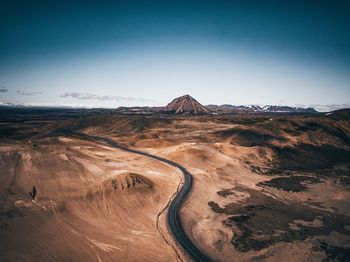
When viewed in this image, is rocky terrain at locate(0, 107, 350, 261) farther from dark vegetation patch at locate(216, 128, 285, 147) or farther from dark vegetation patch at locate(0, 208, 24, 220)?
dark vegetation patch at locate(216, 128, 285, 147)

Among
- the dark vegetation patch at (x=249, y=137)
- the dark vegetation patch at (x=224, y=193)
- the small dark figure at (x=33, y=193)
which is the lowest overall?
the dark vegetation patch at (x=224, y=193)

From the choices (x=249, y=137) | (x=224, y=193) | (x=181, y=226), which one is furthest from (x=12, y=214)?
(x=249, y=137)

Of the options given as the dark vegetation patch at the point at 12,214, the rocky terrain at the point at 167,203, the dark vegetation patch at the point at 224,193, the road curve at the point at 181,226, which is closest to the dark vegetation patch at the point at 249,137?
the rocky terrain at the point at 167,203

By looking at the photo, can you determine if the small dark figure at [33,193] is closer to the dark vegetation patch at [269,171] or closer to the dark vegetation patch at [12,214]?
the dark vegetation patch at [12,214]

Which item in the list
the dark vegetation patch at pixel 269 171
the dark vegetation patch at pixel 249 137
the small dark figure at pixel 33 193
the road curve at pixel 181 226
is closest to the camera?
the road curve at pixel 181 226

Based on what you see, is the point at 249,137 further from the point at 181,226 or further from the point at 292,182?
the point at 181,226

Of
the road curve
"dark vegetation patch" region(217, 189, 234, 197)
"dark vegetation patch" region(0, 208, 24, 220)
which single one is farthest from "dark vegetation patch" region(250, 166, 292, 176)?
"dark vegetation patch" region(0, 208, 24, 220)
